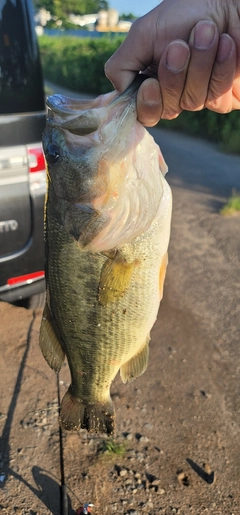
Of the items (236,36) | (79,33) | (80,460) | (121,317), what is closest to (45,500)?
(80,460)

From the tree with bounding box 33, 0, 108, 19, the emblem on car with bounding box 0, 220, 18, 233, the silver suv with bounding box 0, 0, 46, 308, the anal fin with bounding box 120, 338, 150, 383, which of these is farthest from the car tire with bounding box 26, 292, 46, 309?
the tree with bounding box 33, 0, 108, 19

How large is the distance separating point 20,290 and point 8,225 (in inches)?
21.0

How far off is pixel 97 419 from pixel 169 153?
365 inches

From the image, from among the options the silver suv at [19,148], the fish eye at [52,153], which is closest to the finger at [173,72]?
the fish eye at [52,153]

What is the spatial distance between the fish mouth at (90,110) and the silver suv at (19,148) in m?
1.54

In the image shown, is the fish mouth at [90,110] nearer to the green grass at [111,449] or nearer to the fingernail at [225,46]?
the fingernail at [225,46]

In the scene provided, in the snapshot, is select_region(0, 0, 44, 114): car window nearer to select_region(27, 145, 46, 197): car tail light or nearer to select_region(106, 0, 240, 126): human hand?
select_region(27, 145, 46, 197): car tail light

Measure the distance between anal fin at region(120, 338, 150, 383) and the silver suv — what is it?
1.55 meters

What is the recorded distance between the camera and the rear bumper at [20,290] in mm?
3404

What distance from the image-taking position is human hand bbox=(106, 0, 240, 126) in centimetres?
135

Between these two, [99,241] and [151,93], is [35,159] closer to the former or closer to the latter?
[99,241]

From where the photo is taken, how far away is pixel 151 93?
4.71 feet

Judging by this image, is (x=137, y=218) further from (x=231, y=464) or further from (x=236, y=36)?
(x=231, y=464)

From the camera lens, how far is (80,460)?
8.85 feet
